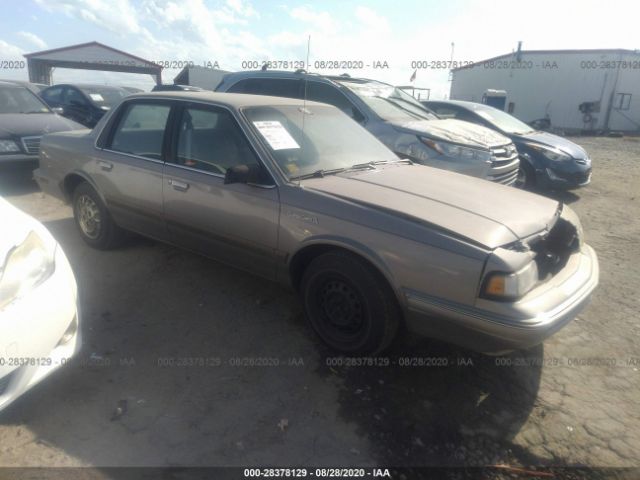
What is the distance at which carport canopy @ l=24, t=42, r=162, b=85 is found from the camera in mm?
23969

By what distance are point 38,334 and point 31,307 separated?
0.44 ft

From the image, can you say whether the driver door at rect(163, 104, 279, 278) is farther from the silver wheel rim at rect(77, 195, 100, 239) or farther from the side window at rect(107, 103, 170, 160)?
the silver wheel rim at rect(77, 195, 100, 239)

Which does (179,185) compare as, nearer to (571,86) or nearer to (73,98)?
(73,98)

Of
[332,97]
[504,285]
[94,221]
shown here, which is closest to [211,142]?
[94,221]

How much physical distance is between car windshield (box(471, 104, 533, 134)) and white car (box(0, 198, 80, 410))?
24.2ft

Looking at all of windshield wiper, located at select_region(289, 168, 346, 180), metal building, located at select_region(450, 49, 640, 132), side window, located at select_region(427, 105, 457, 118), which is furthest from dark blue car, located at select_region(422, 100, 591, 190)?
metal building, located at select_region(450, 49, 640, 132)

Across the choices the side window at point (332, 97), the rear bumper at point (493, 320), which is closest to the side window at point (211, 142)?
the rear bumper at point (493, 320)

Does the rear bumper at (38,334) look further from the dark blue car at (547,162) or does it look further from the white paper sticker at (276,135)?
the dark blue car at (547,162)

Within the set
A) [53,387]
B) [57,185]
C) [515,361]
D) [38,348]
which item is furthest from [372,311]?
[57,185]

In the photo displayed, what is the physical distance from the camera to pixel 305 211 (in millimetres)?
2934

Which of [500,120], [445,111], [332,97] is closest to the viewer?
[332,97]

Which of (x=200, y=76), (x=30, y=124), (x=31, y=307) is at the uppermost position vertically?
(x=200, y=76)

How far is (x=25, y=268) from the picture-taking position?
223cm

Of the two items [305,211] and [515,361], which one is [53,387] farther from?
[515,361]
